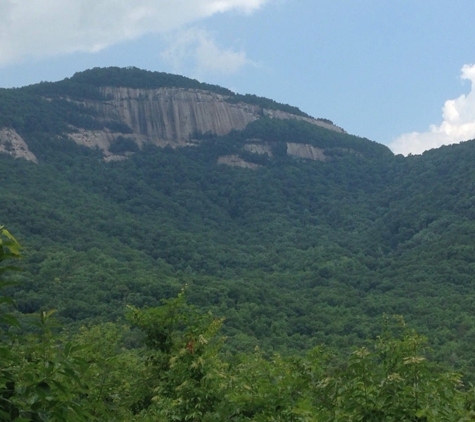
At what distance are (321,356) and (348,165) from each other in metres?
119

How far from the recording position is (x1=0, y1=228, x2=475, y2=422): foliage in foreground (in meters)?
4.54

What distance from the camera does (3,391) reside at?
4375 mm

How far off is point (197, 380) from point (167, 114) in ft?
391

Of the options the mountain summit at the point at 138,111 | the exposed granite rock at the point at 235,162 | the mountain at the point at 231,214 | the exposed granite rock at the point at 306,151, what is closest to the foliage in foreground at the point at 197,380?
the mountain at the point at 231,214

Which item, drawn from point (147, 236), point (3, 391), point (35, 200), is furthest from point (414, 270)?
point (3, 391)

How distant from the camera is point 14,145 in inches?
3954

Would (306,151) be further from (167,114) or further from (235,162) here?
(167,114)

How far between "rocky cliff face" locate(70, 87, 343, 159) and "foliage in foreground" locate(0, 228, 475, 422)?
112 metres

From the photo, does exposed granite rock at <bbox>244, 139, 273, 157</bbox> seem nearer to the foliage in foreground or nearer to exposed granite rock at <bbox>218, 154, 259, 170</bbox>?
exposed granite rock at <bbox>218, 154, 259, 170</bbox>

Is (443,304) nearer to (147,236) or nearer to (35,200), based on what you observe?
(147,236)

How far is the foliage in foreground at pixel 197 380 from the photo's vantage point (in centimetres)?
454

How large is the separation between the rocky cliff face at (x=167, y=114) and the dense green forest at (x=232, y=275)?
3067 mm

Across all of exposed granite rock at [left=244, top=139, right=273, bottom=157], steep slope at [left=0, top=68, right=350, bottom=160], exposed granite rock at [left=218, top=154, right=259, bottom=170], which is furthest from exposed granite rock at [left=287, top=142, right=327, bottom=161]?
steep slope at [left=0, top=68, right=350, bottom=160]

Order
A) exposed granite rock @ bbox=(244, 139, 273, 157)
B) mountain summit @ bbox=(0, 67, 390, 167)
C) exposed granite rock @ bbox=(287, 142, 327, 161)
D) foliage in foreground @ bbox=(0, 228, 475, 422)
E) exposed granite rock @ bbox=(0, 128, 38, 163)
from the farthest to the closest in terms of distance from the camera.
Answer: exposed granite rock @ bbox=(287, 142, 327, 161)
exposed granite rock @ bbox=(244, 139, 273, 157)
mountain summit @ bbox=(0, 67, 390, 167)
exposed granite rock @ bbox=(0, 128, 38, 163)
foliage in foreground @ bbox=(0, 228, 475, 422)
